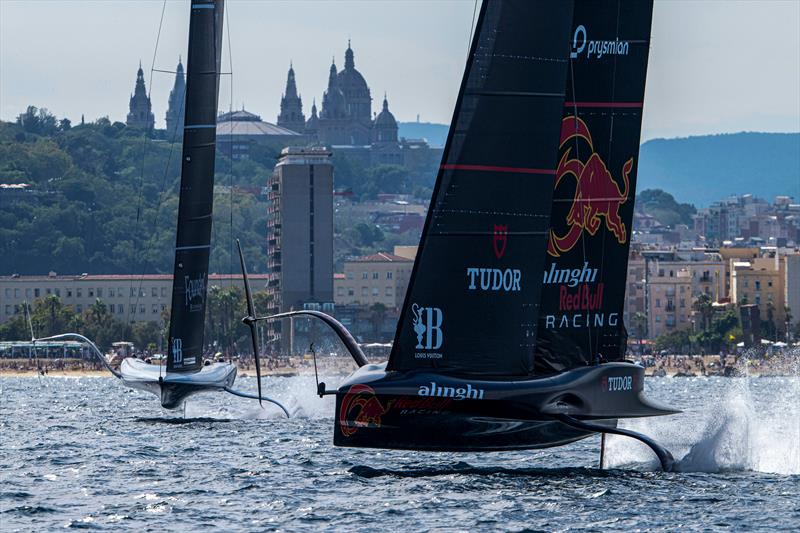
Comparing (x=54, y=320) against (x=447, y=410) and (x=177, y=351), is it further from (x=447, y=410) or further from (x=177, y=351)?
(x=447, y=410)

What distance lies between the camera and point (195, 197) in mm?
38656

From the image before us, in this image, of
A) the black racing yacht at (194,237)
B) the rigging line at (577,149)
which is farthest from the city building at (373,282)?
the rigging line at (577,149)

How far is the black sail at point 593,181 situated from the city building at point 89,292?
11452cm

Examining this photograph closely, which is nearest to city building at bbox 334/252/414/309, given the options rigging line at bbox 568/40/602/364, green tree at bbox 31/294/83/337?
green tree at bbox 31/294/83/337

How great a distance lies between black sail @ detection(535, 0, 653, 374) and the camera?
81.5ft

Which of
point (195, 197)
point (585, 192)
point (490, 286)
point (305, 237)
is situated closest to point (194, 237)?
point (195, 197)

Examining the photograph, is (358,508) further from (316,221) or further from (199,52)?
(316,221)

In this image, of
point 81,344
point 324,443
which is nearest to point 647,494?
point 324,443

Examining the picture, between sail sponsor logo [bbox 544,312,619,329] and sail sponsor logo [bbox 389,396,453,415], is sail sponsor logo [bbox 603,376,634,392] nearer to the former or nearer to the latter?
sail sponsor logo [bbox 544,312,619,329]

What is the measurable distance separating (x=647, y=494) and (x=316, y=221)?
120538 millimetres

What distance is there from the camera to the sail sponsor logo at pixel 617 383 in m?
24.1

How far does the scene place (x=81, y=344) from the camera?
121625mm

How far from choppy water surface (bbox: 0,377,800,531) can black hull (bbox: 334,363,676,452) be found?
0.63m

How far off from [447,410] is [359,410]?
3.40ft
